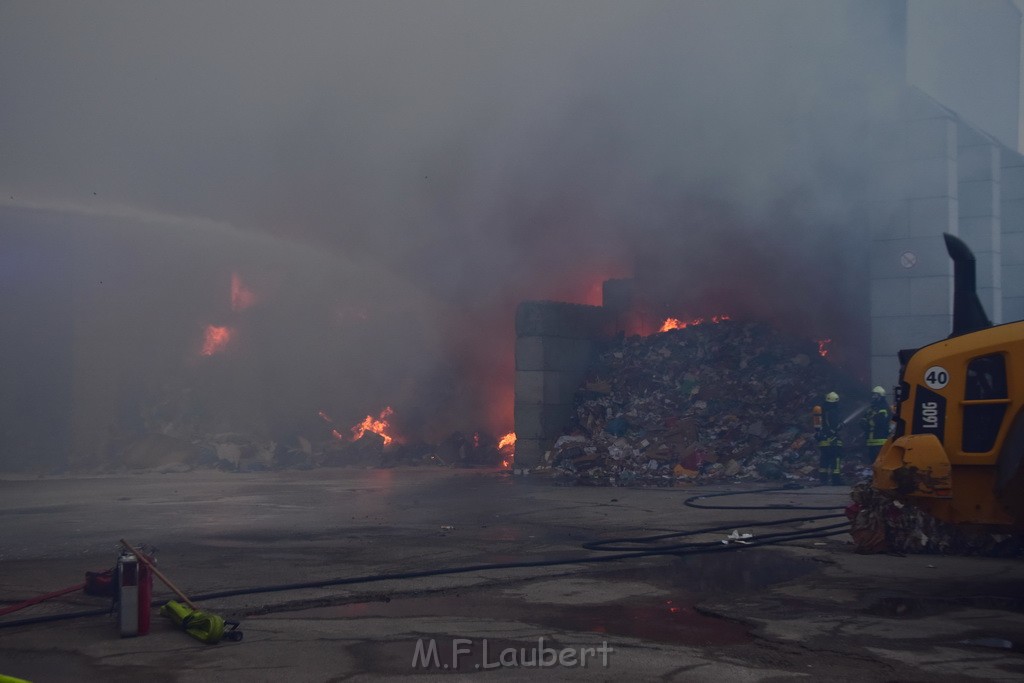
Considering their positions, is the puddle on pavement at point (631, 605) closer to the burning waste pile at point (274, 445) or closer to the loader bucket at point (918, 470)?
the loader bucket at point (918, 470)

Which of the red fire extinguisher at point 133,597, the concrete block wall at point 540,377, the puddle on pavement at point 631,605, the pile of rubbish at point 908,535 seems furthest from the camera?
the concrete block wall at point 540,377

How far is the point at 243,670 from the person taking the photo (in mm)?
4289

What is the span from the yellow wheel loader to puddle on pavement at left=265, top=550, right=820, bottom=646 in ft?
4.45

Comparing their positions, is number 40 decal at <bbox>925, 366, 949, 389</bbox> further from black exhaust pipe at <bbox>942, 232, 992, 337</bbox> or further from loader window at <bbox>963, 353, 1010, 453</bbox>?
black exhaust pipe at <bbox>942, 232, 992, 337</bbox>

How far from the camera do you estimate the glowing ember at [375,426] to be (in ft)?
71.3

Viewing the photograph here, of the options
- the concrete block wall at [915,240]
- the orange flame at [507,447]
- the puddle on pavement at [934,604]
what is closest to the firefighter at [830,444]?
the concrete block wall at [915,240]

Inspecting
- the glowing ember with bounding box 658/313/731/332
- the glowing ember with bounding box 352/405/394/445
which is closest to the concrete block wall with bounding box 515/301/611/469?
the glowing ember with bounding box 658/313/731/332

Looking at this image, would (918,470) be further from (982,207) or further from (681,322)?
(681,322)

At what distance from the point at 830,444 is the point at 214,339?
17.0 meters

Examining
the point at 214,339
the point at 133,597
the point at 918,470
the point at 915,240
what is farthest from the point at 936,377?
the point at 214,339

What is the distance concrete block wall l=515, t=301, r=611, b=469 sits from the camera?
55.7 feet

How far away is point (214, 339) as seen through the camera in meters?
24.7

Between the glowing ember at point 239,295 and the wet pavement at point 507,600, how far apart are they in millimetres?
14413

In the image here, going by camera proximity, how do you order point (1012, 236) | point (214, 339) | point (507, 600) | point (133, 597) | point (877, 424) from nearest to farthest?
1. point (133, 597)
2. point (507, 600)
3. point (877, 424)
4. point (1012, 236)
5. point (214, 339)
